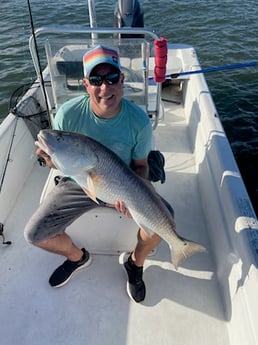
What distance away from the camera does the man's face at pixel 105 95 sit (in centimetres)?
245

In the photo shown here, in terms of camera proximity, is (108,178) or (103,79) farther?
(103,79)

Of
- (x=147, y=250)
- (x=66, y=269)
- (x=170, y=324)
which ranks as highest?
(x=147, y=250)

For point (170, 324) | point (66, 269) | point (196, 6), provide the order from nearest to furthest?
point (170, 324) < point (66, 269) < point (196, 6)

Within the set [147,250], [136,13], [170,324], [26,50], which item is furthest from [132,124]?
[26,50]

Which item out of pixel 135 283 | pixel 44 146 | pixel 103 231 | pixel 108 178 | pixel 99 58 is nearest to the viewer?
pixel 44 146

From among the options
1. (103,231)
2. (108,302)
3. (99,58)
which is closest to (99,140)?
(99,58)

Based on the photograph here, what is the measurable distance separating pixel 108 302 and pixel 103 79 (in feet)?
5.80

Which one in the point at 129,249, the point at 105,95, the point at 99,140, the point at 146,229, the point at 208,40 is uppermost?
the point at 105,95

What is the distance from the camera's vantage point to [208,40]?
9.55 metres

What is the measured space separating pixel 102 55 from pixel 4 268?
202 cm

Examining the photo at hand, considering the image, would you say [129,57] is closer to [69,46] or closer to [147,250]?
[69,46]

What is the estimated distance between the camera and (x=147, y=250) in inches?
110

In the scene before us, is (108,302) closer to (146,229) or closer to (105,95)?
(146,229)

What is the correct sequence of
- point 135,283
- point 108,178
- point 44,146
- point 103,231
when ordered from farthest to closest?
1. point 103,231
2. point 135,283
3. point 108,178
4. point 44,146
